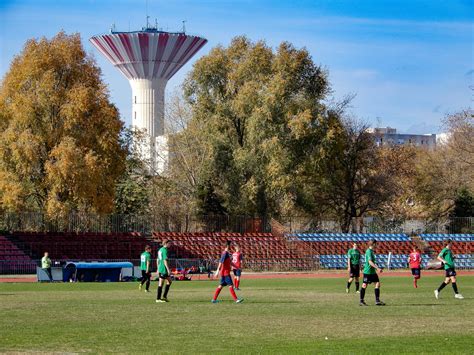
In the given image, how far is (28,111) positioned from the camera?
64.8 m

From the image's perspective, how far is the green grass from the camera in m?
18.3

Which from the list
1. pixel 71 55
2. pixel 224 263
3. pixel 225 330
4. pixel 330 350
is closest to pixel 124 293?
pixel 224 263

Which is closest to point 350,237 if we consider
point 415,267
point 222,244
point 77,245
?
point 222,244

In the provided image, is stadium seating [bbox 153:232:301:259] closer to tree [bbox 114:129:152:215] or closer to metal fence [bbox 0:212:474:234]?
metal fence [bbox 0:212:474:234]

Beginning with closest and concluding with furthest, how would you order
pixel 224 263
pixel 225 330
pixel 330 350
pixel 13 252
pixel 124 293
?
pixel 330 350 → pixel 225 330 → pixel 224 263 → pixel 124 293 → pixel 13 252

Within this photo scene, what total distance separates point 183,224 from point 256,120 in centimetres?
1233

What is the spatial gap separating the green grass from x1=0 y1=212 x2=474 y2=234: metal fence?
3145 centimetres

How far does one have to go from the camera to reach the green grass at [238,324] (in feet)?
60.0

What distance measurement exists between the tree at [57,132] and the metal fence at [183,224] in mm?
1152

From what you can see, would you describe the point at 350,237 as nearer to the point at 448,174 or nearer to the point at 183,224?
the point at 183,224

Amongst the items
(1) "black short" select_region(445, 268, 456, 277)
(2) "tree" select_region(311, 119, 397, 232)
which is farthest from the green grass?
(2) "tree" select_region(311, 119, 397, 232)

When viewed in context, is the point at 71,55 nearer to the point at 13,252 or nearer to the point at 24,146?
the point at 24,146

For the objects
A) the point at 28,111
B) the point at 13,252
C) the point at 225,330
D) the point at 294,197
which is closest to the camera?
the point at 225,330

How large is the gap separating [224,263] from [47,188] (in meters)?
38.5
